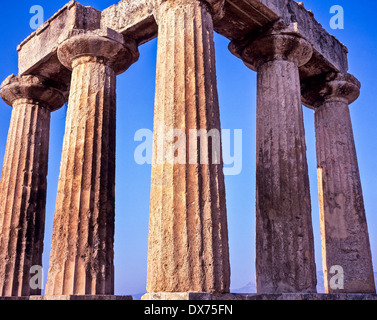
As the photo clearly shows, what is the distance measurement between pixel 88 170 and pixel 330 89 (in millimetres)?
12736

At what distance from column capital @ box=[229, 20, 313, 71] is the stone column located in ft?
34.7

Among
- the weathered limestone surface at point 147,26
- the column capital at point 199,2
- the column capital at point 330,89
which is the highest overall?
the weathered limestone surface at point 147,26

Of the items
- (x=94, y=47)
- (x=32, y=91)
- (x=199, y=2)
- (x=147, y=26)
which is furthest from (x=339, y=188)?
(x=32, y=91)

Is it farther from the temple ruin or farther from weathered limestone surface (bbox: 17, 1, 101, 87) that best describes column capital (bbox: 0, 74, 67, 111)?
weathered limestone surface (bbox: 17, 1, 101, 87)

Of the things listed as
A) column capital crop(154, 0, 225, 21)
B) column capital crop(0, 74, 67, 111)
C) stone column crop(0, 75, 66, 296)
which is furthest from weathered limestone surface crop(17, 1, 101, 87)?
column capital crop(154, 0, 225, 21)

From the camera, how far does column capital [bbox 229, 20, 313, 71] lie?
17906 mm

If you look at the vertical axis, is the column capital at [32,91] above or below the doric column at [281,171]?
above

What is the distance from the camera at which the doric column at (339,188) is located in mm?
19672

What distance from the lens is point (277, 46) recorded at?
17969 millimetres

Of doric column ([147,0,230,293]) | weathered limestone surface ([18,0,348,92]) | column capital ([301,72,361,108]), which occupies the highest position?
weathered limestone surface ([18,0,348,92])

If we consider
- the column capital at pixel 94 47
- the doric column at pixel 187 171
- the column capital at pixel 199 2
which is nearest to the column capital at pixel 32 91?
the column capital at pixel 94 47

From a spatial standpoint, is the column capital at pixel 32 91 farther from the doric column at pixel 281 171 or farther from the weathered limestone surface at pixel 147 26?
the doric column at pixel 281 171

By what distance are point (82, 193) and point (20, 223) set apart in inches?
223

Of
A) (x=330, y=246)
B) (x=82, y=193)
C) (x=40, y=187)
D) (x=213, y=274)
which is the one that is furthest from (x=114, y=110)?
(x=330, y=246)
